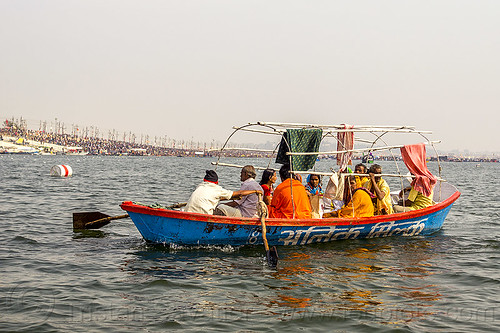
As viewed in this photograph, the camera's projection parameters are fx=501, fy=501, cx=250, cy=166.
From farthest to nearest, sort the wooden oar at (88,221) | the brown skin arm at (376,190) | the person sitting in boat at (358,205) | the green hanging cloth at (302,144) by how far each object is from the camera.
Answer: the wooden oar at (88,221) → the brown skin arm at (376,190) → the person sitting in boat at (358,205) → the green hanging cloth at (302,144)

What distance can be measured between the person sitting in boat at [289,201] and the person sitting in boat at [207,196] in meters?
1.20

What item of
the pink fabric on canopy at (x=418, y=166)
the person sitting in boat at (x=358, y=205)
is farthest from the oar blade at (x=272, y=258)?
the pink fabric on canopy at (x=418, y=166)

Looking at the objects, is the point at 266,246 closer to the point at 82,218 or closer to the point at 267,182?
the point at 267,182

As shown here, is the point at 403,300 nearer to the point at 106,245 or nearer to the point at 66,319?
the point at 66,319

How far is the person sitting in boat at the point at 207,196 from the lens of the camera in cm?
1098

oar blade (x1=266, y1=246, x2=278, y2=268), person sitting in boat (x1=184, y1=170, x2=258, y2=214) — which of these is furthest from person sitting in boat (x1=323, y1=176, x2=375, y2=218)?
oar blade (x1=266, y1=246, x2=278, y2=268)

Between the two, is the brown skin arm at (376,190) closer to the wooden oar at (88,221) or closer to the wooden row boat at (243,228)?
the wooden row boat at (243,228)

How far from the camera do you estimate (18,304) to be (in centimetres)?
739

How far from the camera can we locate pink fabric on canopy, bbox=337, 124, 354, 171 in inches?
509

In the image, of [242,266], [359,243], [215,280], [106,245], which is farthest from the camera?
[359,243]

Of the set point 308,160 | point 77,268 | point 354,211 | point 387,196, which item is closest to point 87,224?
point 77,268

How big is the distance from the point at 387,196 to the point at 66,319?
9.06m

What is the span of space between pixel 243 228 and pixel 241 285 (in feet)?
8.34

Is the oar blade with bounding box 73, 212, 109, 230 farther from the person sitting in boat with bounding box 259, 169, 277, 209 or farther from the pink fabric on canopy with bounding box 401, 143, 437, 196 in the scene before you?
the pink fabric on canopy with bounding box 401, 143, 437, 196
